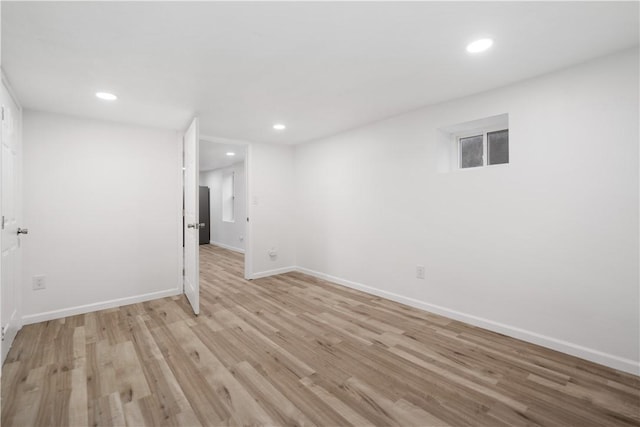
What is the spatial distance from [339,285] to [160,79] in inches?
122

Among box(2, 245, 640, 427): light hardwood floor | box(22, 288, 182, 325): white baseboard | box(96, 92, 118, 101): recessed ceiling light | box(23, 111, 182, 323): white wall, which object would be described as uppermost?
box(96, 92, 118, 101): recessed ceiling light

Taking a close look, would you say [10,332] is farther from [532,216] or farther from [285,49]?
[532,216]

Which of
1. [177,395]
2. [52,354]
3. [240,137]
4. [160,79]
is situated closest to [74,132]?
[160,79]

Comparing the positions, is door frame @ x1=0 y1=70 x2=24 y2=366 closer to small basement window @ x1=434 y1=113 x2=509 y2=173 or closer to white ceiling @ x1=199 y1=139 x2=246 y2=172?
white ceiling @ x1=199 y1=139 x2=246 y2=172

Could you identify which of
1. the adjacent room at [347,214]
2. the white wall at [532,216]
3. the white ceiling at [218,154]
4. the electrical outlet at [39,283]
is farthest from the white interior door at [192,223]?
the white wall at [532,216]

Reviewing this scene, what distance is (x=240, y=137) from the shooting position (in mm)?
4266

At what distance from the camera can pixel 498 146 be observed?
281 centimetres

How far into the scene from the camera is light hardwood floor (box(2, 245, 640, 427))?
5.27 feet

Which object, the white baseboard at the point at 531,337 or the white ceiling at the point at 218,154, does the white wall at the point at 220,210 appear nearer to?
the white ceiling at the point at 218,154

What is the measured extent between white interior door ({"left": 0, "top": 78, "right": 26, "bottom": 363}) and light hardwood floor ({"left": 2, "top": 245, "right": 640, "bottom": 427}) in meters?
0.21

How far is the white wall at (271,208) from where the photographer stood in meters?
4.57

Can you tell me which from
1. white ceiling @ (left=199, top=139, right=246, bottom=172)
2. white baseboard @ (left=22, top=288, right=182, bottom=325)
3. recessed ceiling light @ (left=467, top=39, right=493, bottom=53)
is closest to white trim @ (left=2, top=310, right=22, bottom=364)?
white baseboard @ (left=22, top=288, right=182, bottom=325)

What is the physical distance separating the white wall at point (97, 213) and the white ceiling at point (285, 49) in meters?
0.42

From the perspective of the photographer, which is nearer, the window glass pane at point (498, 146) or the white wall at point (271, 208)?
the window glass pane at point (498, 146)
